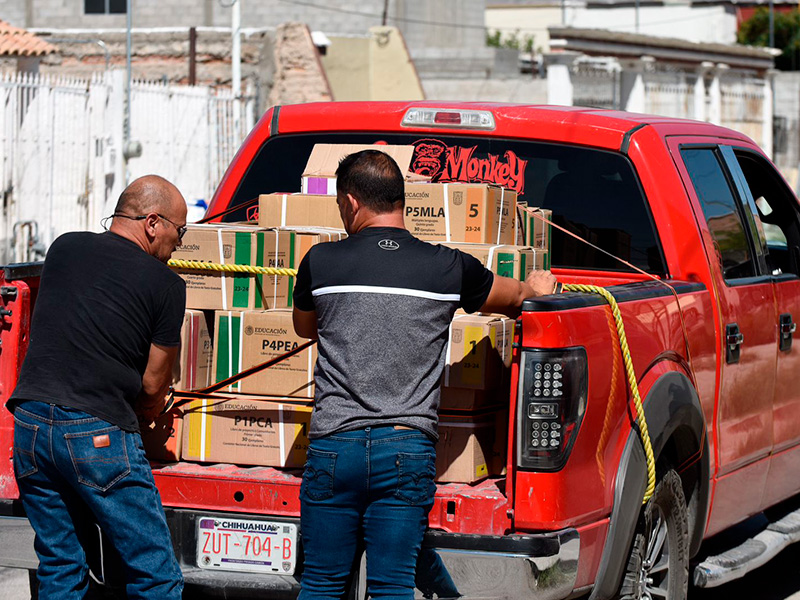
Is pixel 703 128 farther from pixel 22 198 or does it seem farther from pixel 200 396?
pixel 22 198

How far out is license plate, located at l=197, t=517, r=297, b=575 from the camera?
12.7 ft

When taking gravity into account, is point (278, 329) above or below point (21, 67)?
below

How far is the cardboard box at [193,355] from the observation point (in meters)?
4.23

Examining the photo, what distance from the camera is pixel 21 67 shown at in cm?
1766

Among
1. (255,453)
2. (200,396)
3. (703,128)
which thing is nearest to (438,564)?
(255,453)

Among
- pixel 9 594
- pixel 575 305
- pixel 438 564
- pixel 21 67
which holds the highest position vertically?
pixel 21 67

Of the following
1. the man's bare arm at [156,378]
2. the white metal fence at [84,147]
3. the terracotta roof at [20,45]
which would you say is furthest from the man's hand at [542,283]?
the terracotta roof at [20,45]

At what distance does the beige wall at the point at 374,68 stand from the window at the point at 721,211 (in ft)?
62.6

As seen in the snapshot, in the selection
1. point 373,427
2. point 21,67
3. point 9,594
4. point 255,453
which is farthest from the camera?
point 21,67

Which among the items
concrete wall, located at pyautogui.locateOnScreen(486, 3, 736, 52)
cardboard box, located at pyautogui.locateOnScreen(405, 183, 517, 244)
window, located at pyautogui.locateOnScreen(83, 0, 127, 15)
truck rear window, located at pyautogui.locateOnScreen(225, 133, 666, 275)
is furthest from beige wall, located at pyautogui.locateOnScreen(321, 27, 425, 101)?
concrete wall, located at pyautogui.locateOnScreen(486, 3, 736, 52)

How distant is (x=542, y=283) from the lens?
4.14m

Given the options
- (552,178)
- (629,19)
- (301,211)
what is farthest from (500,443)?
(629,19)

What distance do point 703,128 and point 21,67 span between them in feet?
46.5

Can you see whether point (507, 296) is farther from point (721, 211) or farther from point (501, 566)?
point (721, 211)
